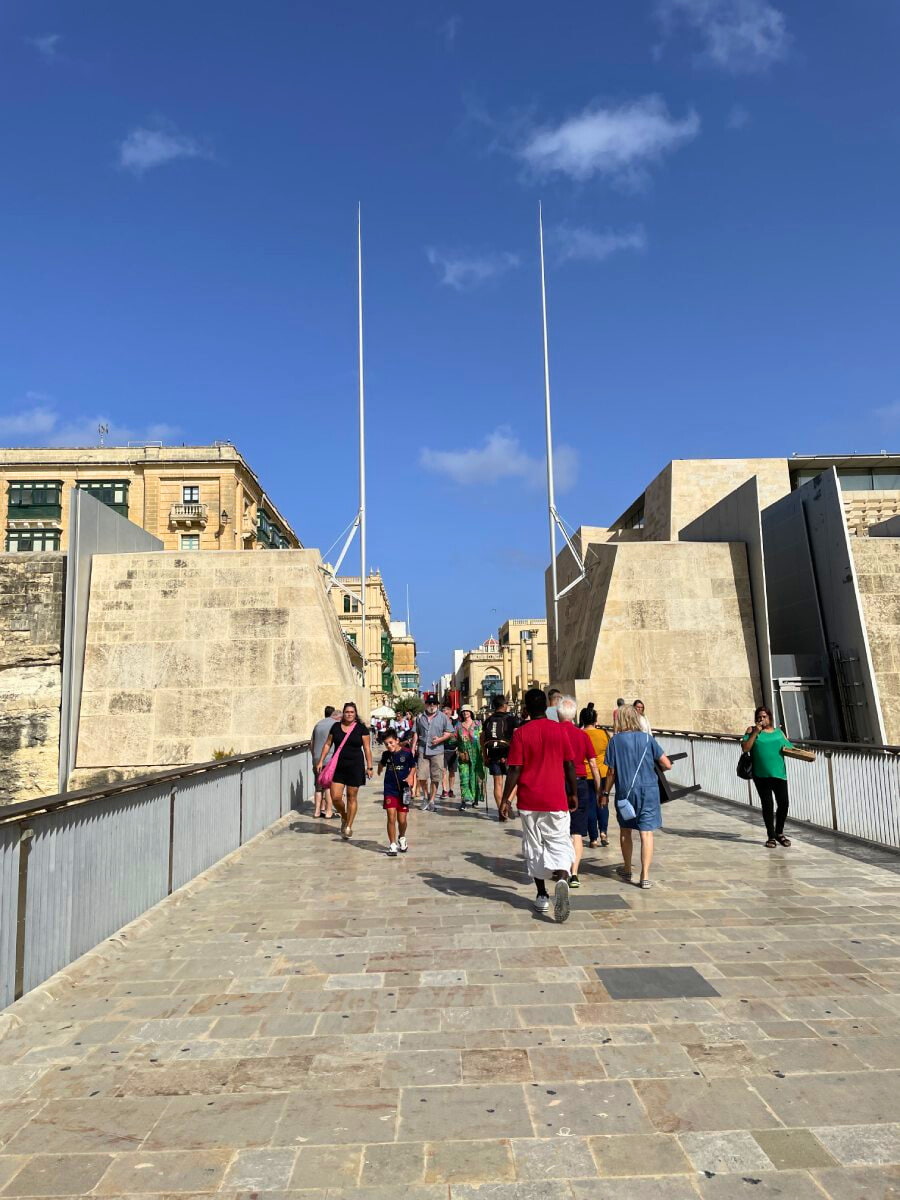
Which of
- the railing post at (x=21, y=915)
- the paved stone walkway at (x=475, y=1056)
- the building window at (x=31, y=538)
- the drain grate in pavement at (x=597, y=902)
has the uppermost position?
the building window at (x=31, y=538)

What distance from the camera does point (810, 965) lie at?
5121 millimetres

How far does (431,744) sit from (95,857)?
823 cm

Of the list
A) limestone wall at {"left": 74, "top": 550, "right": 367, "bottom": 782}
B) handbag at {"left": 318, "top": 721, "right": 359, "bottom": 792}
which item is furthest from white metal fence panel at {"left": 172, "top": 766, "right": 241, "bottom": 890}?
limestone wall at {"left": 74, "top": 550, "right": 367, "bottom": 782}

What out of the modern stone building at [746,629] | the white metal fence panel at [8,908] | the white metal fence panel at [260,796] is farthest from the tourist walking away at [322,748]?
the modern stone building at [746,629]

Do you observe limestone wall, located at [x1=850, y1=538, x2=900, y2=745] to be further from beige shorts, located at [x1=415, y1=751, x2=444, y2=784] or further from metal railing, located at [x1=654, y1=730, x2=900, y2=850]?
beige shorts, located at [x1=415, y1=751, x2=444, y2=784]

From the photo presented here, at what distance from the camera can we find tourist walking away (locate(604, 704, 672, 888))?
7.42 meters

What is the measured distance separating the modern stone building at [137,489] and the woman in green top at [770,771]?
4359 cm

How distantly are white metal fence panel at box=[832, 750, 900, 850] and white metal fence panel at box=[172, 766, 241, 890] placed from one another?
7.20 meters

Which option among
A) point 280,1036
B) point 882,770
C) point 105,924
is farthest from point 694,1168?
point 882,770

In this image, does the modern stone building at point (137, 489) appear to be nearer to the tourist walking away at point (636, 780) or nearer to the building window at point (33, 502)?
the building window at point (33, 502)

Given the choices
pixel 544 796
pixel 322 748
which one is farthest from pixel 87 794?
pixel 322 748

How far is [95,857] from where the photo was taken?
5789 millimetres

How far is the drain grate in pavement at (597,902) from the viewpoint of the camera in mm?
6812

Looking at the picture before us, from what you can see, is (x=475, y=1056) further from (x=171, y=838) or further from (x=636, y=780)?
(x=171, y=838)
